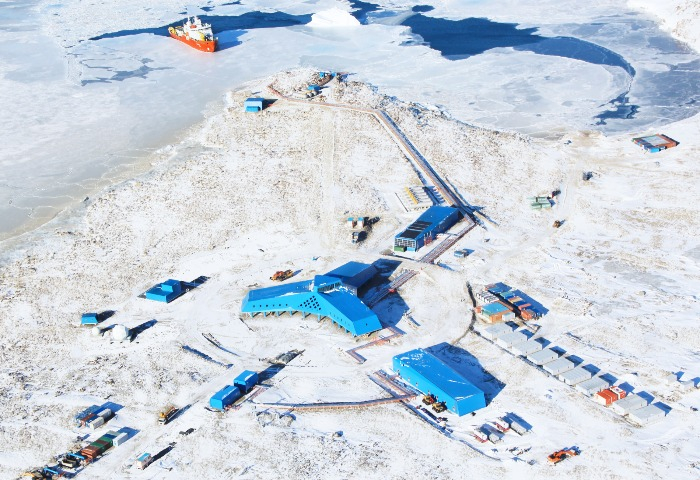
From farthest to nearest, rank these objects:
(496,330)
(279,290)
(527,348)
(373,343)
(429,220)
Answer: (429,220), (279,290), (496,330), (373,343), (527,348)

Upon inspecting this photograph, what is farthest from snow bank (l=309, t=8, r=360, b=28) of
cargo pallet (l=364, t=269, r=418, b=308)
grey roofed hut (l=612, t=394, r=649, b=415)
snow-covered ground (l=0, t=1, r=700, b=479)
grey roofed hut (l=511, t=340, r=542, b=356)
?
grey roofed hut (l=612, t=394, r=649, b=415)

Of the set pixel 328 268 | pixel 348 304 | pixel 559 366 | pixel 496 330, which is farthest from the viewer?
pixel 328 268

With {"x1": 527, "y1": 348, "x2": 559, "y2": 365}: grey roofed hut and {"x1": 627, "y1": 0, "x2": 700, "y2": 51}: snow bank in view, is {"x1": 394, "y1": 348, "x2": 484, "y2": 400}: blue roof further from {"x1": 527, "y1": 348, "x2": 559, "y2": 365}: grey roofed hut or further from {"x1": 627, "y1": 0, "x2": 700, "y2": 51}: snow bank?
{"x1": 627, "y1": 0, "x2": 700, "y2": 51}: snow bank

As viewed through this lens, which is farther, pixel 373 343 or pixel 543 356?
pixel 373 343

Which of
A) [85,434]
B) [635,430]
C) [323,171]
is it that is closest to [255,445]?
[85,434]

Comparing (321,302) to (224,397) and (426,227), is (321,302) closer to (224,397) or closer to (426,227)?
(224,397)

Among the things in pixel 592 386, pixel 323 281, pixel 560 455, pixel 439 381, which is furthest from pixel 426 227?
pixel 560 455

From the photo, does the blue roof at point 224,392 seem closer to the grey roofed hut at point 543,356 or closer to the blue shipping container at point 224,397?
the blue shipping container at point 224,397
